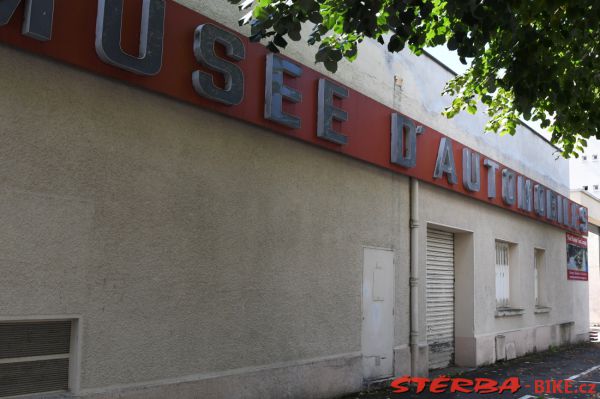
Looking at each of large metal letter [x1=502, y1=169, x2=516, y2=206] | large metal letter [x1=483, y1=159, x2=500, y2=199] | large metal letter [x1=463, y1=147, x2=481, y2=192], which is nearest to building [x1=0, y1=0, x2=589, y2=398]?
large metal letter [x1=463, y1=147, x2=481, y2=192]

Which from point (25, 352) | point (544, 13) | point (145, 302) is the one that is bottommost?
point (25, 352)

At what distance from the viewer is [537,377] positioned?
431 inches

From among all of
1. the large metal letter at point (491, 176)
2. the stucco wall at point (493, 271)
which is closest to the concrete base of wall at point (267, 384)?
the stucco wall at point (493, 271)

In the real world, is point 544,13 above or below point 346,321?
above

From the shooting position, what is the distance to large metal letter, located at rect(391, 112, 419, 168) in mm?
9453

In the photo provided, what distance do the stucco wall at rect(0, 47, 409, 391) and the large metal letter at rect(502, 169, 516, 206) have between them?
6.42 meters

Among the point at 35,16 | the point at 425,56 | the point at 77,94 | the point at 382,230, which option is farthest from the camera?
the point at 425,56

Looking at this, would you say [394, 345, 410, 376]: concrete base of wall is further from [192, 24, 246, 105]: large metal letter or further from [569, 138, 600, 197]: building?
[569, 138, 600, 197]: building

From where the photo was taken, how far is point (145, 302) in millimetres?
5633

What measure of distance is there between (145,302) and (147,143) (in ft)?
4.95

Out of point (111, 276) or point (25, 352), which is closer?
point (25, 352)

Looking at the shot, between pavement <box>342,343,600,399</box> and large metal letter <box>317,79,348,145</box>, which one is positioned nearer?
large metal letter <box>317,79,348,145</box>

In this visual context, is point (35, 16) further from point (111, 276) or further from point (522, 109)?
point (522, 109)

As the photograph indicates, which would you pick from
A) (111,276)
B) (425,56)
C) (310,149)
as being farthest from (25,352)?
(425,56)
